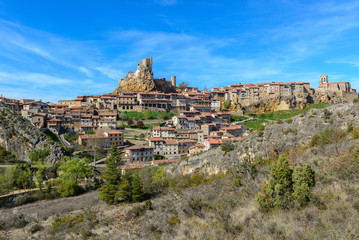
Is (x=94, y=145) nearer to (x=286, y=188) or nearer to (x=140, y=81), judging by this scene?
(x=140, y=81)

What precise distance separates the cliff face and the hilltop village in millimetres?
6213

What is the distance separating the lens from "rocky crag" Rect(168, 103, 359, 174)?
17931 millimetres

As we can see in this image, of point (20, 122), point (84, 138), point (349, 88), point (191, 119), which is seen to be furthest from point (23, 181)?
point (349, 88)

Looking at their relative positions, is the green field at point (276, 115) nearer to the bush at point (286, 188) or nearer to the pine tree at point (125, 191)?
the pine tree at point (125, 191)

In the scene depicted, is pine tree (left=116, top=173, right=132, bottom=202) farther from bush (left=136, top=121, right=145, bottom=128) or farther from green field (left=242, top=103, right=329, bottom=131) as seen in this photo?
green field (left=242, top=103, right=329, bottom=131)

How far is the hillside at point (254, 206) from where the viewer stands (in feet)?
25.4

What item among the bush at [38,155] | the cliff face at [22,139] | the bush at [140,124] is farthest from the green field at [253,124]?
the bush at [38,155]

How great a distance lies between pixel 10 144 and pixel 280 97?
82950 mm

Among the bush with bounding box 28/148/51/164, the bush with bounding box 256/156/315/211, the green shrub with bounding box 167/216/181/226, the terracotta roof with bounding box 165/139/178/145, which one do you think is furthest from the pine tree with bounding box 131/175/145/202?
the bush with bounding box 28/148/51/164

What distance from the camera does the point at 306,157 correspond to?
14641 millimetres

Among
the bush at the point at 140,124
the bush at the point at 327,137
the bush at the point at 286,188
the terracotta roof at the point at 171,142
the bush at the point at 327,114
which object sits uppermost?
the bush at the point at 327,114

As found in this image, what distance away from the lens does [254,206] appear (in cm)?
1032

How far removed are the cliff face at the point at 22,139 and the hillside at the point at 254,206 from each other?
2476cm

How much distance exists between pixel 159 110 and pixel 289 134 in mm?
60381
